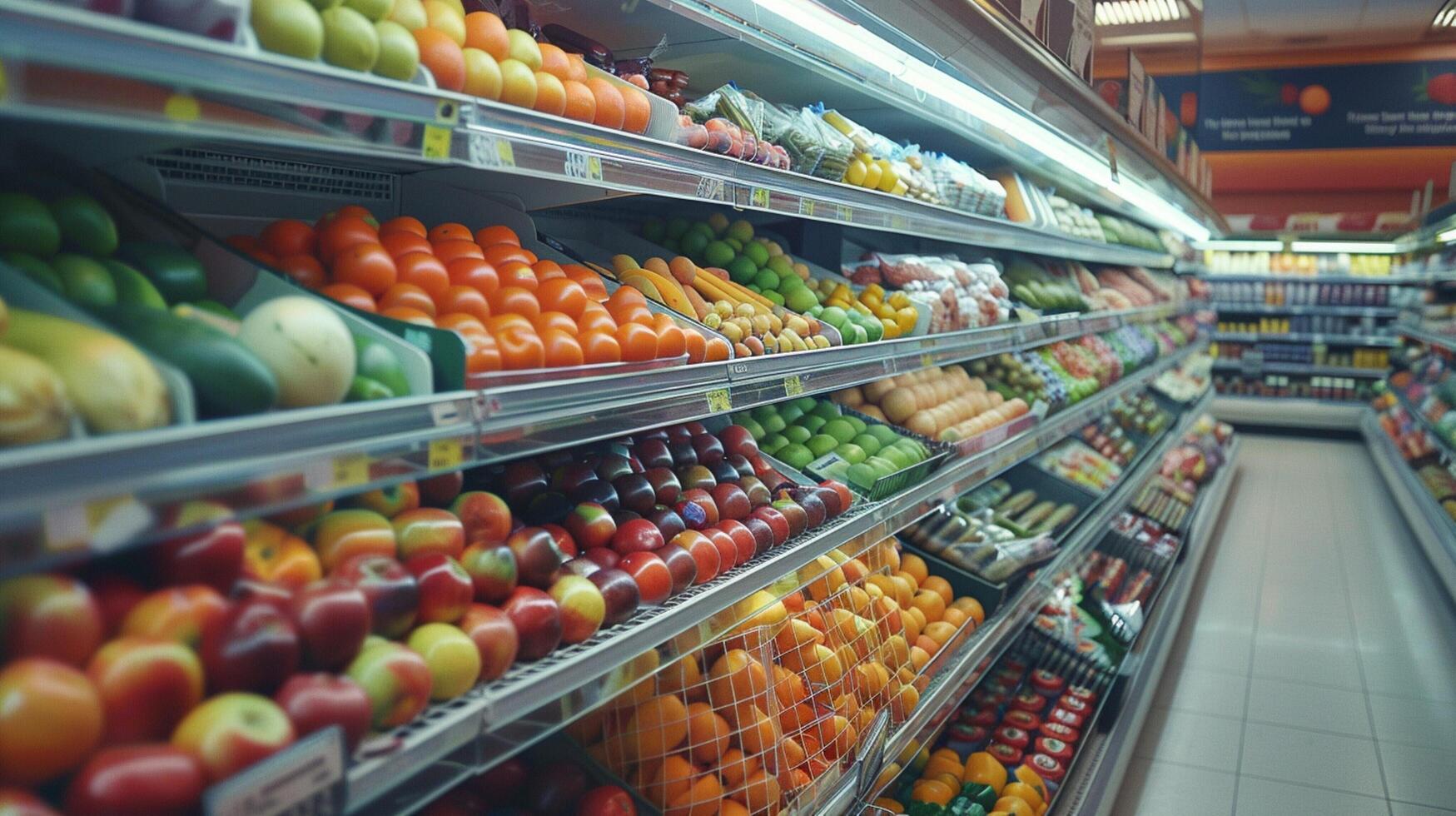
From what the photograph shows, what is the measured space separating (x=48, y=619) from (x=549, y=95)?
0.95m

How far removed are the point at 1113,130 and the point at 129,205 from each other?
3327mm

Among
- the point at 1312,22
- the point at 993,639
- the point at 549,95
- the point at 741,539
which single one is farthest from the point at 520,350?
the point at 1312,22

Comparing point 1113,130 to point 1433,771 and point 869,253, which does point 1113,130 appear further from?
point 1433,771

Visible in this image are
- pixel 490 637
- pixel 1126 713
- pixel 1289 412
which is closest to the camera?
pixel 490 637

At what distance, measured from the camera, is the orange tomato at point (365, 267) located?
1355mm

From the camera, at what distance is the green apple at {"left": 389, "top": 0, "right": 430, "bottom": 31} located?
1.31 m

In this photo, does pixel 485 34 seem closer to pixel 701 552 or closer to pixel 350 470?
pixel 350 470

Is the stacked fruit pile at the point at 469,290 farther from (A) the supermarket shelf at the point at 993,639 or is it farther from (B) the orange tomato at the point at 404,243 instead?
(A) the supermarket shelf at the point at 993,639

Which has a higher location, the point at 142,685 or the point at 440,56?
the point at 440,56

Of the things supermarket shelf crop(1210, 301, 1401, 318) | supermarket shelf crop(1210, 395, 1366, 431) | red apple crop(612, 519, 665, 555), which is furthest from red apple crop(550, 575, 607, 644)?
supermarket shelf crop(1210, 301, 1401, 318)

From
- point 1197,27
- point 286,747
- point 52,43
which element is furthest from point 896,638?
point 1197,27

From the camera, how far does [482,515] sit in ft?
4.66

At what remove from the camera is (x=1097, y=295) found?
557 centimetres

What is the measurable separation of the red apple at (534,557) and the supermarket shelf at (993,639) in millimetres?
1037
